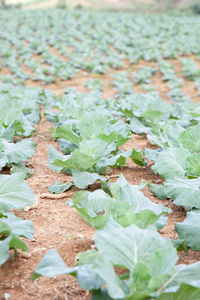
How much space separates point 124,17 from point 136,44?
702cm

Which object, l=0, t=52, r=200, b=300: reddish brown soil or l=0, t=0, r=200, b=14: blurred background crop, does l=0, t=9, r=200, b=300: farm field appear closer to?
l=0, t=52, r=200, b=300: reddish brown soil

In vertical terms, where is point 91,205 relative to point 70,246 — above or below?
above

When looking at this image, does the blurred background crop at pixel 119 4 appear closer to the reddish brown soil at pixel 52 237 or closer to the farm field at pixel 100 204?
the farm field at pixel 100 204

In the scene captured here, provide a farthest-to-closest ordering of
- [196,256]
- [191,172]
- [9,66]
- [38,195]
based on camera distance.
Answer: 1. [9,66]
2. [38,195]
3. [191,172]
4. [196,256]

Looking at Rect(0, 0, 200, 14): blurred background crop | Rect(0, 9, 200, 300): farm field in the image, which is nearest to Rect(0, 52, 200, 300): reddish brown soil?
Rect(0, 9, 200, 300): farm field

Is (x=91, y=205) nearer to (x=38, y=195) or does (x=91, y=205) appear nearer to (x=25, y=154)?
(x=38, y=195)

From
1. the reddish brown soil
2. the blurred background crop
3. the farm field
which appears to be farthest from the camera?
the blurred background crop

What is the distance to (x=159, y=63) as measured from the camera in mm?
12938

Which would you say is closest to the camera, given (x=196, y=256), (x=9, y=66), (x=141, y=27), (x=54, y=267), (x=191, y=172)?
(x=54, y=267)

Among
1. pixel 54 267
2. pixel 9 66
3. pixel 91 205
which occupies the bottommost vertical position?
pixel 9 66

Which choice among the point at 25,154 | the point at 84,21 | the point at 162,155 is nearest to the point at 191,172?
the point at 162,155

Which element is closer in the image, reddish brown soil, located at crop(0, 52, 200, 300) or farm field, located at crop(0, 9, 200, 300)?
farm field, located at crop(0, 9, 200, 300)

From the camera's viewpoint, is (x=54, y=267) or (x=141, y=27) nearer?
(x=54, y=267)

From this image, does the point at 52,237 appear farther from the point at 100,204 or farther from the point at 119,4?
the point at 119,4
